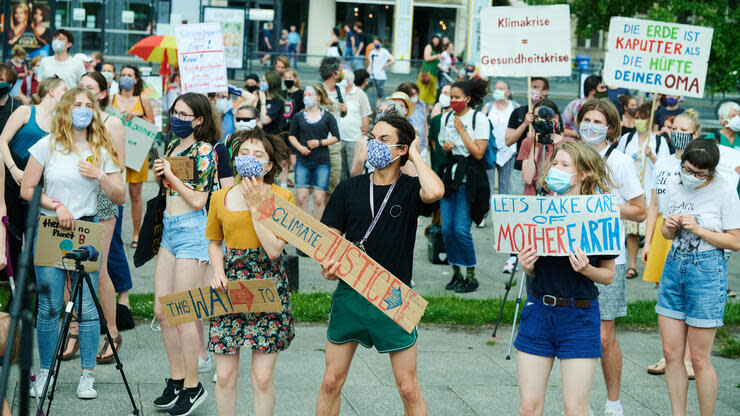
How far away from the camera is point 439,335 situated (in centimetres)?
791

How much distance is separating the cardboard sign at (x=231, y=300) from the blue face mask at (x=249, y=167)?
1.85 feet

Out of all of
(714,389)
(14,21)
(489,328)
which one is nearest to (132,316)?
(489,328)

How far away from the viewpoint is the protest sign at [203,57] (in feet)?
30.4

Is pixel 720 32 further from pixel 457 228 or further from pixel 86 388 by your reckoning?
pixel 86 388

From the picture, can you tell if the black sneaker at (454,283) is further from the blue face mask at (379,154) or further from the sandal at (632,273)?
the blue face mask at (379,154)

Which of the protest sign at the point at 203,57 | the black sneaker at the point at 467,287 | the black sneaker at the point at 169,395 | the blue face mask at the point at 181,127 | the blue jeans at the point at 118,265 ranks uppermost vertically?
the protest sign at the point at 203,57

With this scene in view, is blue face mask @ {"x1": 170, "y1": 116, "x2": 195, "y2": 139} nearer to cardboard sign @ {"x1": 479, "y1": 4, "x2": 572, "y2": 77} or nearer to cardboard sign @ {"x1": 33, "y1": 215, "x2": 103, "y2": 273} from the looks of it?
cardboard sign @ {"x1": 33, "y1": 215, "x2": 103, "y2": 273}

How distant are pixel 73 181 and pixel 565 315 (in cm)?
310

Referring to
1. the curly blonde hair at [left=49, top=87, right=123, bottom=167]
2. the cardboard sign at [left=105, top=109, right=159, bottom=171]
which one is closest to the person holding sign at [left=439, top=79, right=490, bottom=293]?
the cardboard sign at [left=105, top=109, right=159, bottom=171]

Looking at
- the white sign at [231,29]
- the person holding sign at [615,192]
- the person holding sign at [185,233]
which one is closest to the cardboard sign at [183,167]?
the person holding sign at [185,233]

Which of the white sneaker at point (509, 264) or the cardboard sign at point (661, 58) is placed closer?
the cardboard sign at point (661, 58)

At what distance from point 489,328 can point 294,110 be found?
5768 millimetres

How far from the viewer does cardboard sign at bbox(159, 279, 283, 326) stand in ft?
16.1

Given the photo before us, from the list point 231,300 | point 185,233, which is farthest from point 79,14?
point 231,300
